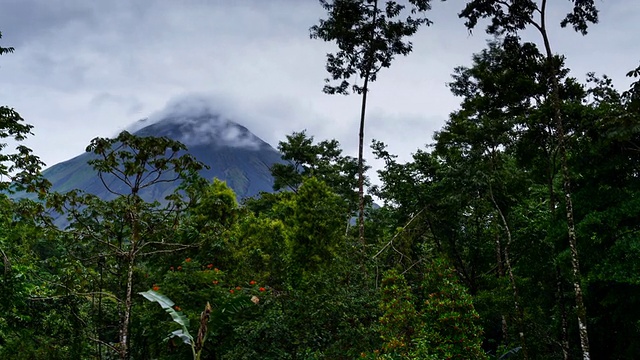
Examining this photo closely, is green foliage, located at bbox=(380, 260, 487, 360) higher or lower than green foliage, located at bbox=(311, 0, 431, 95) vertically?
lower

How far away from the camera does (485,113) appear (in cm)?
1550

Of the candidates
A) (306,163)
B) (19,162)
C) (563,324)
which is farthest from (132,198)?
(306,163)

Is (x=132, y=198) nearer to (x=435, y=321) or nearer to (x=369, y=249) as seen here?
(x=435, y=321)

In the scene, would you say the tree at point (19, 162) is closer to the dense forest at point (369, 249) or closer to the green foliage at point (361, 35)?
the dense forest at point (369, 249)

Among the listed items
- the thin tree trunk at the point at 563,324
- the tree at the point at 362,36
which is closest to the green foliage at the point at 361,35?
the tree at the point at 362,36

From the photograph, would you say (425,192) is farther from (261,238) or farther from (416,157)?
(261,238)

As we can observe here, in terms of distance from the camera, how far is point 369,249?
17656 millimetres

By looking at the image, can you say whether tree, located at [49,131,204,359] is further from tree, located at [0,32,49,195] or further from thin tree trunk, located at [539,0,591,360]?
thin tree trunk, located at [539,0,591,360]

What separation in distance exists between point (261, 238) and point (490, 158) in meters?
10.3

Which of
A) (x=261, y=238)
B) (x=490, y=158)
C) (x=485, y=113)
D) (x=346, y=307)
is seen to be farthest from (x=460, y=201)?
(x=261, y=238)

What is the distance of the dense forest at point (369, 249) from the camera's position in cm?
941

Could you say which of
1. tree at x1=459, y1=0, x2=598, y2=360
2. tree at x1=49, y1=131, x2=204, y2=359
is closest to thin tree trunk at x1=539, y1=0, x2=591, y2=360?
tree at x1=459, y1=0, x2=598, y2=360

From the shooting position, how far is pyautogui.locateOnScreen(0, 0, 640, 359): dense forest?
9.41 metres

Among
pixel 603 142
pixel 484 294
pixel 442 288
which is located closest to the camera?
pixel 603 142
